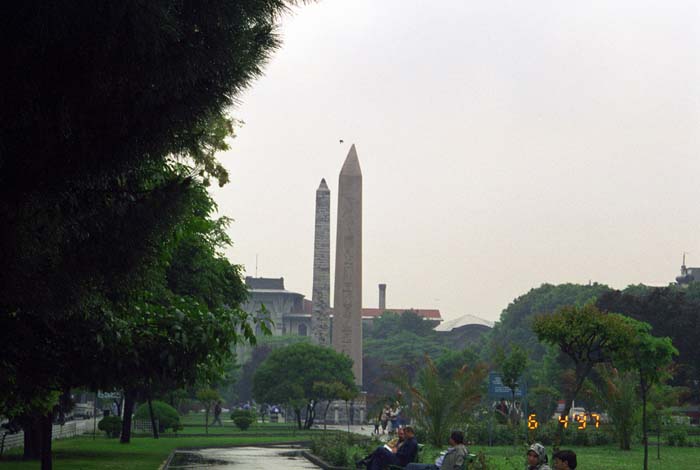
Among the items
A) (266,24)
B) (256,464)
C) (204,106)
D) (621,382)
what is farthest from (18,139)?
(621,382)

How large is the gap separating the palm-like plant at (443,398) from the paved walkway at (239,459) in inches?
162

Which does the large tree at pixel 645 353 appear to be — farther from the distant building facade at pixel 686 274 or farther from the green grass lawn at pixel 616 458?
the distant building facade at pixel 686 274

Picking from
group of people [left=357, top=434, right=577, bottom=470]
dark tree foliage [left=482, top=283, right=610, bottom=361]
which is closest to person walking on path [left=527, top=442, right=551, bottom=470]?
group of people [left=357, top=434, right=577, bottom=470]

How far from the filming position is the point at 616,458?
34156mm

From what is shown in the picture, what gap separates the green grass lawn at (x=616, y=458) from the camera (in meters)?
29.0

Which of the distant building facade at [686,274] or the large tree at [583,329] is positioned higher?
the distant building facade at [686,274]

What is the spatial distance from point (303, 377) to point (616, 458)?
38.1 m

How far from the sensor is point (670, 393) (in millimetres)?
45281

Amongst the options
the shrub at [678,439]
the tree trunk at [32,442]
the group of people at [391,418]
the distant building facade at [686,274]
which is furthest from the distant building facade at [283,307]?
the tree trunk at [32,442]

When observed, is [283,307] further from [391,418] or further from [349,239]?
[391,418]

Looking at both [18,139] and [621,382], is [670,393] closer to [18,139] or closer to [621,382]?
[621,382]

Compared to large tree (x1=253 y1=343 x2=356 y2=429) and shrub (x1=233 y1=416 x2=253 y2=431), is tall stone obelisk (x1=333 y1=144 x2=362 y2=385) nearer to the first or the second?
shrub (x1=233 y1=416 x2=253 y2=431)

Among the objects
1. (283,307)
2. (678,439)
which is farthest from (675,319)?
(283,307)

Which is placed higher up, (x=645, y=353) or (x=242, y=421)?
(x=645, y=353)
